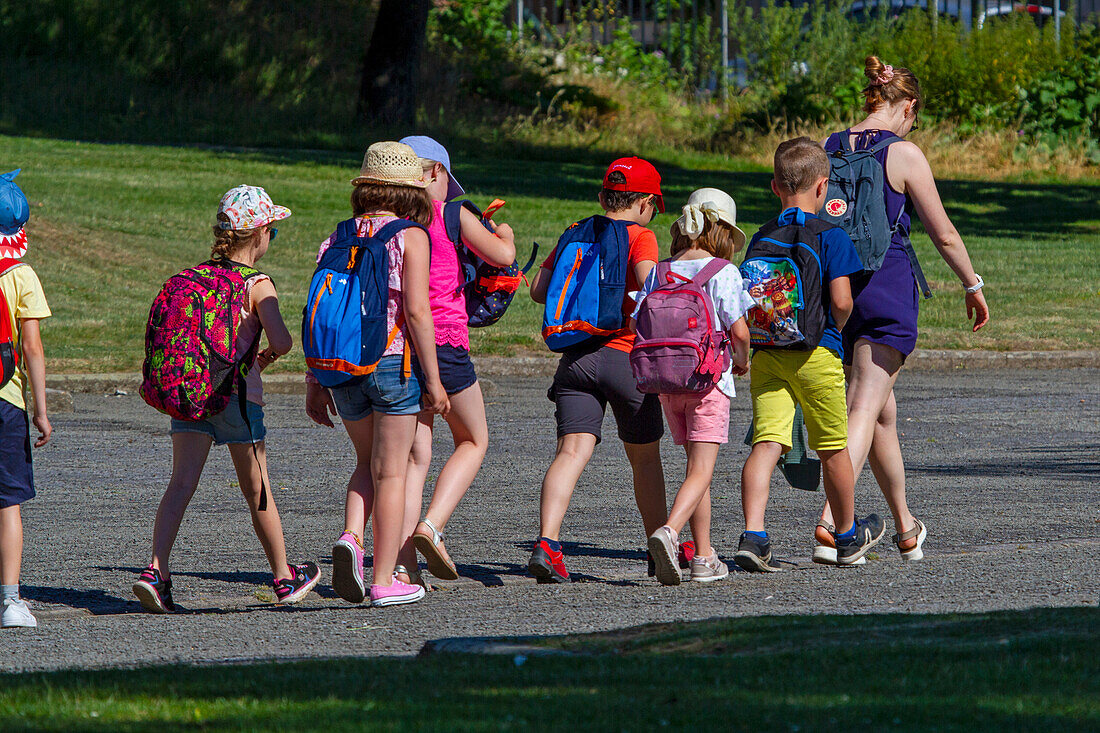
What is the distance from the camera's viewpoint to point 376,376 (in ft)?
18.3

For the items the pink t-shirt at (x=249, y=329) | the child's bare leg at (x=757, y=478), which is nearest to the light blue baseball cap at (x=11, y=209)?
the pink t-shirt at (x=249, y=329)

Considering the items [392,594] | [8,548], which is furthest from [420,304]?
[8,548]

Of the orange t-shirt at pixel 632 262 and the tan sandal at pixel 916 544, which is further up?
the orange t-shirt at pixel 632 262

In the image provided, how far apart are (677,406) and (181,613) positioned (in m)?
2.04

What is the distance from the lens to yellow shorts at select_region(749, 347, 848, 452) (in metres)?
6.03

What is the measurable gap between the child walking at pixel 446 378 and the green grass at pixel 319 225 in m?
7.47

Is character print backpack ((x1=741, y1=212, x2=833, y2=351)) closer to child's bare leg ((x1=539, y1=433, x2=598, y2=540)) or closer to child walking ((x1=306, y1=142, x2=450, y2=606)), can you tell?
child's bare leg ((x1=539, y1=433, x2=598, y2=540))

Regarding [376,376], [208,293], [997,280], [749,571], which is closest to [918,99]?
[749,571]

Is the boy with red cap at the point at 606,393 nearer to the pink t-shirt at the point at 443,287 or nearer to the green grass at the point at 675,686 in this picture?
the pink t-shirt at the point at 443,287

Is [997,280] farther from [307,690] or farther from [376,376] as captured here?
[307,690]

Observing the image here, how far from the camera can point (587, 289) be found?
19.9 feet

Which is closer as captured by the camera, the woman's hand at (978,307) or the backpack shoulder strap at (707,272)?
the backpack shoulder strap at (707,272)

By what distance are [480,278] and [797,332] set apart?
1236 mm

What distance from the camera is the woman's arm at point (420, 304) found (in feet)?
18.1
